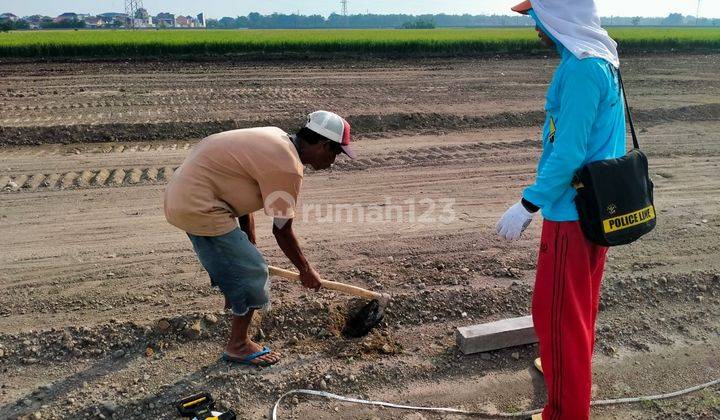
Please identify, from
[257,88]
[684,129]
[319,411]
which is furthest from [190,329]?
[257,88]

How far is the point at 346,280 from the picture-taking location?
176 inches

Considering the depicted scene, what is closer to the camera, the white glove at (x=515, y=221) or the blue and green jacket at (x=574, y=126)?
the blue and green jacket at (x=574, y=126)

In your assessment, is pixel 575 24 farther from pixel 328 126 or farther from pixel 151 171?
pixel 151 171

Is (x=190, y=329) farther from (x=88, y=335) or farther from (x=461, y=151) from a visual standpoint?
(x=461, y=151)

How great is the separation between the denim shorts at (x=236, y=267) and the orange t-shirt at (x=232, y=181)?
0.29ft

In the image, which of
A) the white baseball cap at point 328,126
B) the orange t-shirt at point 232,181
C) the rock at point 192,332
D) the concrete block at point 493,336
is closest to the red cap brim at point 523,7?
the white baseball cap at point 328,126

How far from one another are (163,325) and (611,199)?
2.85 metres

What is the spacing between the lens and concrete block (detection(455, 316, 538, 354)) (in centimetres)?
361

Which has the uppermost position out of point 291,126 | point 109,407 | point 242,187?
point 242,187

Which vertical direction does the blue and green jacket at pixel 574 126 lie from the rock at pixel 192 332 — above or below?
above

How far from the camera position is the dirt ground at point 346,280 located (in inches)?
132

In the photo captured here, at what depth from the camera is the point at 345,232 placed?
213 inches

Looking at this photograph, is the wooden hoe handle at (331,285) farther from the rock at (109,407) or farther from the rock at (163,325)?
the rock at (109,407)

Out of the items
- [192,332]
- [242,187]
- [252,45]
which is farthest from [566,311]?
[252,45]
